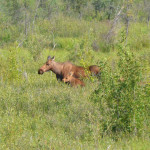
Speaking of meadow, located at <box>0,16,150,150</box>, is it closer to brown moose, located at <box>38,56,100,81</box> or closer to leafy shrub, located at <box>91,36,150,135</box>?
leafy shrub, located at <box>91,36,150,135</box>

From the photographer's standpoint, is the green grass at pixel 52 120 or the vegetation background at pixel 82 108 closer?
the green grass at pixel 52 120

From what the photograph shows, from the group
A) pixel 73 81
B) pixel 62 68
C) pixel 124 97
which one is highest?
pixel 124 97

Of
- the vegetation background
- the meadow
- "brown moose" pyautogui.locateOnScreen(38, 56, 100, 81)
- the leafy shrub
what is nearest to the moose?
"brown moose" pyautogui.locateOnScreen(38, 56, 100, 81)

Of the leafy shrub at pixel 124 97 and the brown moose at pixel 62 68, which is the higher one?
the leafy shrub at pixel 124 97

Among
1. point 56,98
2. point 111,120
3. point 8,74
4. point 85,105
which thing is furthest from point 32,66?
point 111,120

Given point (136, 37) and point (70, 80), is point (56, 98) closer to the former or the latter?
point (70, 80)

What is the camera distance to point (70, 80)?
470 inches

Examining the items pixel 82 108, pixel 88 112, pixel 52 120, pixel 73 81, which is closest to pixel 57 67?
pixel 73 81

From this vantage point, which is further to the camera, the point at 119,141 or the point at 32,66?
the point at 32,66

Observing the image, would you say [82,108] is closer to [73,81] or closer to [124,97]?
[124,97]

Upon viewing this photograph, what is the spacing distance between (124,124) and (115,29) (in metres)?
15.9

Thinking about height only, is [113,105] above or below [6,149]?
above

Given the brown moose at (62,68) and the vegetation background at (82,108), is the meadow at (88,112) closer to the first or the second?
the vegetation background at (82,108)

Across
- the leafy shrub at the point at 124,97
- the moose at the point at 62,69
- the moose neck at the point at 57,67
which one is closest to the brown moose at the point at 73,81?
the moose at the point at 62,69
